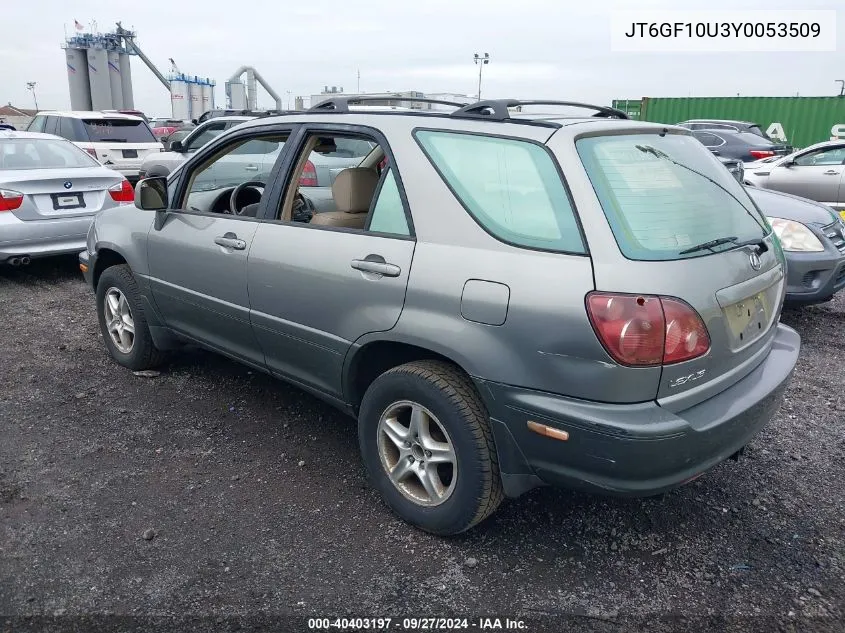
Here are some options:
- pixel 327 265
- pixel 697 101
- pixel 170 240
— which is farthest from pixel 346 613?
pixel 697 101

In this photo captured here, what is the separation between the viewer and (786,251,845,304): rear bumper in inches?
202

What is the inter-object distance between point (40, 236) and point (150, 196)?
3.54 metres

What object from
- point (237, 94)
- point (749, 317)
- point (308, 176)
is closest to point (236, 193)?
point (308, 176)

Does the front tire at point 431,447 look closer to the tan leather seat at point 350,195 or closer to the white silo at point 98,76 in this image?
the tan leather seat at point 350,195

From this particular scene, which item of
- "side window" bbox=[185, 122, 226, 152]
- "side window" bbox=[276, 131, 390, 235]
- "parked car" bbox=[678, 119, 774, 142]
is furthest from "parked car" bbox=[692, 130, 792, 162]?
"side window" bbox=[276, 131, 390, 235]

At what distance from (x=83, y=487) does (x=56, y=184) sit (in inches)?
182

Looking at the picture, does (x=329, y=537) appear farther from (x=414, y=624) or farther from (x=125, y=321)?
(x=125, y=321)

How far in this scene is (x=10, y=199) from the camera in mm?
6457

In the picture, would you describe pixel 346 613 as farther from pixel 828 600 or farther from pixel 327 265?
pixel 828 600

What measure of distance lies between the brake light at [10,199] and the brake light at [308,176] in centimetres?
421

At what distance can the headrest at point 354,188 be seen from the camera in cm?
322

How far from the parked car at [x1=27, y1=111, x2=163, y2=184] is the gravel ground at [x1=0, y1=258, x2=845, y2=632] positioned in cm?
861

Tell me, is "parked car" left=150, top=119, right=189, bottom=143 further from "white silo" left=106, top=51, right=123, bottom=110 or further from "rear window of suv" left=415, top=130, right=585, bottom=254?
"white silo" left=106, top=51, right=123, bottom=110

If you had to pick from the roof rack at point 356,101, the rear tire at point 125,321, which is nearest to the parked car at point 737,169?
the roof rack at point 356,101
